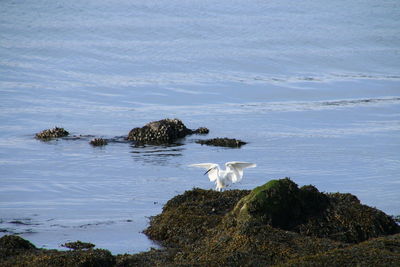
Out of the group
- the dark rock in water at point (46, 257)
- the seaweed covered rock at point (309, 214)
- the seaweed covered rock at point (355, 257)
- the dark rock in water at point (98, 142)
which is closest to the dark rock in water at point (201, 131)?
the dark rock in water at point (98, 142)

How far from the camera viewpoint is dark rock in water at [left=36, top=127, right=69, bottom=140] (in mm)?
18281

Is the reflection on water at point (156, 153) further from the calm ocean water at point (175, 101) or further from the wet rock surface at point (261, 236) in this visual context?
the wet rock surface at point (261, 236)

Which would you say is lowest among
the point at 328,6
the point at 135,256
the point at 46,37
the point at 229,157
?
the point at 135,256

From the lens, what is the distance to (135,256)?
27.6ft

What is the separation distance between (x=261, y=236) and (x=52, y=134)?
36.5ft

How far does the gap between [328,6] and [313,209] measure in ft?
155

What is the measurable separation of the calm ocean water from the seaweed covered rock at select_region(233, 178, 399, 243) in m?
1.79

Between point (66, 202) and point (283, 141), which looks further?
point (283, 141)

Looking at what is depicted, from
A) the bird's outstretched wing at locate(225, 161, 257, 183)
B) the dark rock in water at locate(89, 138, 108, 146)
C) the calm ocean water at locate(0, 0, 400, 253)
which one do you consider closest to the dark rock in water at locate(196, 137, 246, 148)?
the calm ocean water at locate(0, 0, 400, 253)

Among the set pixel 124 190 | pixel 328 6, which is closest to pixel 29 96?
pixel 124 190

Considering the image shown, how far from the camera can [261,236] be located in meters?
8.39

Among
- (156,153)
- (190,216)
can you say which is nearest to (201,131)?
(156,153)

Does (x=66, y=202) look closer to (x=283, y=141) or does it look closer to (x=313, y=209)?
(x=313, y=209)

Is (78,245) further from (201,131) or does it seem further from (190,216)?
(201,131)
